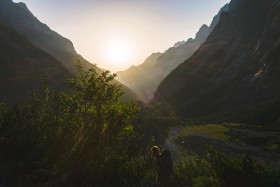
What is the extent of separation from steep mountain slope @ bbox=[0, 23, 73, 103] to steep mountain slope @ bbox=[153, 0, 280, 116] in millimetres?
53802

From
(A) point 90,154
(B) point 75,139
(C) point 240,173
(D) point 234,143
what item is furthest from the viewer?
(D) point 234,143

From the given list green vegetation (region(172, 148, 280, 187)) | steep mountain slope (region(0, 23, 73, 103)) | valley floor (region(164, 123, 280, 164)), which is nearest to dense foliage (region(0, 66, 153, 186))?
green vegetation (region(172, 148, 280, 187))

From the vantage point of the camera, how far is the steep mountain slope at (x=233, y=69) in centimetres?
11250

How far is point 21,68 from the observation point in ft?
426

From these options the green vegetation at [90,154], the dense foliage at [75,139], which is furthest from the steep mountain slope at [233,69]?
the dense foliage at [75,139]

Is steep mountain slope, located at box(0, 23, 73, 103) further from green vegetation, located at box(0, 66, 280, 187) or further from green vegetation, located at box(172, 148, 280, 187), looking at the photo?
green vegetation, located at box(172, 148, 280, 187)

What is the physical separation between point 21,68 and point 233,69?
83024 mm

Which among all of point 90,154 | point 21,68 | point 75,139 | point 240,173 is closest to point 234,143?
point 75,139

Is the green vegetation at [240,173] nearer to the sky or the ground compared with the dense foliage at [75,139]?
nearer to the sky

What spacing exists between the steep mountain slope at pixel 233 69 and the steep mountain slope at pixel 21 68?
53.8 metres

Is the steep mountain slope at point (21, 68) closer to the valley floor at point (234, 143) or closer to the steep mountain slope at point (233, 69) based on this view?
the steep mountain slope at point (233, 69)

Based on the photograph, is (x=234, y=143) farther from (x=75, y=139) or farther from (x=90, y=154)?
(x=90, y=154)

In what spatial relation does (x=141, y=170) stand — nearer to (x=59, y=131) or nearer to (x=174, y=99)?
(x=59, y=131)

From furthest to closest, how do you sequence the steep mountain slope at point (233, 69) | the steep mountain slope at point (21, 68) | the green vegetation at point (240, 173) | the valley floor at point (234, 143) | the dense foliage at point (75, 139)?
the steep mountain slope at point (233, 69) < the steep mountain slope at point (21, 68) < the valley floor at point (234, 143) < the dense foliage at point (75, 139) < the green vegetation at point (240, 173)
